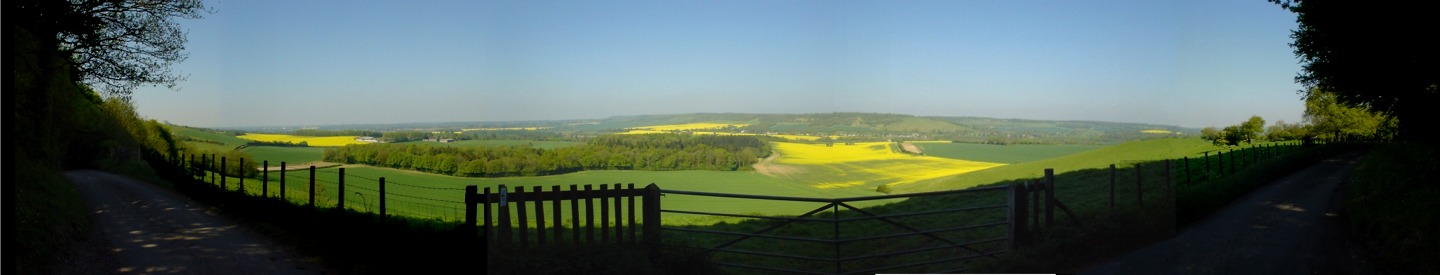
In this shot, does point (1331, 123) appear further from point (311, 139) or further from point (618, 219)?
point (311, 139)

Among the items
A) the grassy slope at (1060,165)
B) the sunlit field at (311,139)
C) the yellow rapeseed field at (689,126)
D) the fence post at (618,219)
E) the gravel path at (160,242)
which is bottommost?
the gravel path at (160,242)

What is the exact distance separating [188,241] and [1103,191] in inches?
383

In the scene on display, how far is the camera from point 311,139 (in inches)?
364

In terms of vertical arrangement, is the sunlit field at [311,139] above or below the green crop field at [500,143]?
above

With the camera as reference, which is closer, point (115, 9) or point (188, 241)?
point (188, 241)

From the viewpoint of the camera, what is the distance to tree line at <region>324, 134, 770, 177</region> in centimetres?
731

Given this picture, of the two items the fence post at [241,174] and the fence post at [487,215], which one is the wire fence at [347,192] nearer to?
the fence post at [241,174]

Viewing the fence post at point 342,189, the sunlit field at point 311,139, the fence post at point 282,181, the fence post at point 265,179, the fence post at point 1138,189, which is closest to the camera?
the fence post at point 1138,189

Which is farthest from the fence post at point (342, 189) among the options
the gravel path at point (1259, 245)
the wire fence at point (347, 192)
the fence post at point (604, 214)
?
the gravel path at point (1259, 245)

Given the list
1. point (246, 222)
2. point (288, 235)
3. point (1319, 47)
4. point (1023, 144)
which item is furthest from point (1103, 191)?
point (246, 222)

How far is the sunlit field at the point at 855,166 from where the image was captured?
738cm

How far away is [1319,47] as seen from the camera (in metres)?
11.0

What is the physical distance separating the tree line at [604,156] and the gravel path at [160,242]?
1762mm

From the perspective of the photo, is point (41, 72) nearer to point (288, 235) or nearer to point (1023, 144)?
point (288, 235)
